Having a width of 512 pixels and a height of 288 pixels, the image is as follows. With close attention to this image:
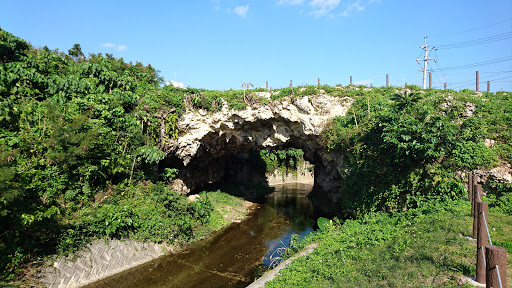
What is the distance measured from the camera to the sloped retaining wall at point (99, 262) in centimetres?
952

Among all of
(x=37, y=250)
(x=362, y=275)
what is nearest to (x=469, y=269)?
(x=362, y=275)

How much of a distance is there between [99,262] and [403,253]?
34.2 ft

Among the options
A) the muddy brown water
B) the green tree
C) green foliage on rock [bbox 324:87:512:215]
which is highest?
the green tree

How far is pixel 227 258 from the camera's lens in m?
12.4

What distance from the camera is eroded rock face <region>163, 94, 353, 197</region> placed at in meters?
15.3

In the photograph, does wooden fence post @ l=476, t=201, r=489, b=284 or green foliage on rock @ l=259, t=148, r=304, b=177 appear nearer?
wooden fence post @ l=476, t=201, r=489, b=284

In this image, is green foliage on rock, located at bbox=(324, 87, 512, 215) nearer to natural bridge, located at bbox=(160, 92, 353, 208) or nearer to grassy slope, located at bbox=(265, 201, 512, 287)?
grassy slope, located at bbox=(265, 201, 512, 287)

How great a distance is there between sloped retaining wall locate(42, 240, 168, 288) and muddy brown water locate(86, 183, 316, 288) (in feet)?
0.98

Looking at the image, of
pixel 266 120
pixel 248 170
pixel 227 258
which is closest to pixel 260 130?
pixel 266 120

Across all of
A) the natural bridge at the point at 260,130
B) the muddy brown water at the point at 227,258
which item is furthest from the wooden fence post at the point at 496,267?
the natural bridge at the point at 260,130

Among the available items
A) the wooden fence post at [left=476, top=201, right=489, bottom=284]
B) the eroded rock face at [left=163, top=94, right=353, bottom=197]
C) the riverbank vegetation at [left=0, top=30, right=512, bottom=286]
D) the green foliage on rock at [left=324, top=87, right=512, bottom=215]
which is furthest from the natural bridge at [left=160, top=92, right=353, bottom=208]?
the wooden fence post at [left=476, top=201, right=489, bottom=284]

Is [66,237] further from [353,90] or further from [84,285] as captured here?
[353,90]

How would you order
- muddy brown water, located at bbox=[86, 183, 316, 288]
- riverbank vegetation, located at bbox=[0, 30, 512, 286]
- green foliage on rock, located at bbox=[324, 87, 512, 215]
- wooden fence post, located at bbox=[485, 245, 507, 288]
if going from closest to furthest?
1. wooden fence post, located at bbox=[485, 245, 507, 288]
2. riverbank vegetation, located at bbox=[0, 30, 512, 286]
3. green foliage on rock, located at bbox=[324, 87, 512, 215]
4. muddy brown water, located at bbox=[86, 183, 316, 288]

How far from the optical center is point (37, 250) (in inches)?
369
